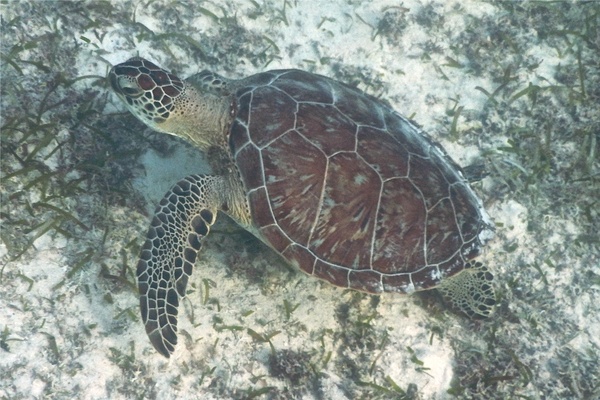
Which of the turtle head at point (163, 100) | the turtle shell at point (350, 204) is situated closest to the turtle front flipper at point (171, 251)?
the turtle shell at point (350, 204)

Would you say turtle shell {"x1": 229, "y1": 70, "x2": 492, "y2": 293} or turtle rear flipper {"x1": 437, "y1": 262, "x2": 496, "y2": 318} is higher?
turtle shell {"x1": 229, "y1": 70, "x2": 492, "y2": 293}

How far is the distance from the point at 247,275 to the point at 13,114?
2.24 m

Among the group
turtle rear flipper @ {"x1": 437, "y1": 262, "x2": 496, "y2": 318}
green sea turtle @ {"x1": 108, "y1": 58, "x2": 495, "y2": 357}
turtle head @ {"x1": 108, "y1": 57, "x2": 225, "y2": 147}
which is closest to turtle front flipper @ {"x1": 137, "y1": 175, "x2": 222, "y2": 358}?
green sea turtle @ {"x1": 108, "y1": 58, "x2": 495, "y2": 357}

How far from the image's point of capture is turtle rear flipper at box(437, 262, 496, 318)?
309 cm

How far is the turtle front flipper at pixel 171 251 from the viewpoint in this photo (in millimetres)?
2549

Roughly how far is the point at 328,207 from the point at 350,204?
0.15 metres

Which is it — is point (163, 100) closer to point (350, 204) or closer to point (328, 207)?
point (328, 207)

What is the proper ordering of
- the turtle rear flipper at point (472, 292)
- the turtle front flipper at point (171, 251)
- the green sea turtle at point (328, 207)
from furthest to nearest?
the turtle rear flipper at point (472, 292), the green sea turtle at point (328, 207), the turtle front flipper at point (171, 251)

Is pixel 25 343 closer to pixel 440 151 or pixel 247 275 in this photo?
pixel 247 275

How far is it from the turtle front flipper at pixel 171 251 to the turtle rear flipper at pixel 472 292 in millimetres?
1830

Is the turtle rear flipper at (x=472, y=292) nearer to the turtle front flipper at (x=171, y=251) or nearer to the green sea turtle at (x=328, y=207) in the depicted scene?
the green sea turtle at (x=328, y=207)

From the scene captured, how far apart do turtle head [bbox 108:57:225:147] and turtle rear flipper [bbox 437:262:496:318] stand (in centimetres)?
219

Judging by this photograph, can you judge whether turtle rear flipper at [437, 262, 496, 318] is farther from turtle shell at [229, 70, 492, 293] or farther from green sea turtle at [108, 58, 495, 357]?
turtle shell at [229, 70, 492, 293]

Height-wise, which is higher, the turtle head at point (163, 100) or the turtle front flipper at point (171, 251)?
the turtle head at point (163, 100)
